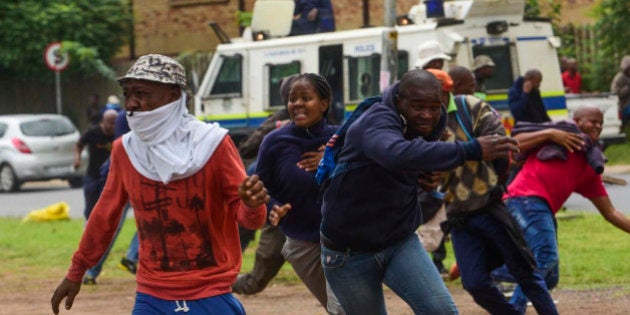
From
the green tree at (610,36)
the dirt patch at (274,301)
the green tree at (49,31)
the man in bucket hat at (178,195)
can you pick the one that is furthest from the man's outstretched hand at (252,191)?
the green tree at (49,31)

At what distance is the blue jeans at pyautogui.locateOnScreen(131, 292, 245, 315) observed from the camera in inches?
230

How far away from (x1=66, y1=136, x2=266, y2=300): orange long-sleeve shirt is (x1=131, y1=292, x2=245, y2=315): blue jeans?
0.02 m

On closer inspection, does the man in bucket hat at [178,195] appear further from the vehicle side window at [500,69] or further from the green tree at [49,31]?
the green tree at [49,31]

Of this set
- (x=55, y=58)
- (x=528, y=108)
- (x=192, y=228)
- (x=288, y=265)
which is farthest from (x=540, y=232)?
(x=55, y=58)

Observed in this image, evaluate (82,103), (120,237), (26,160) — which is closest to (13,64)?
(82,103)

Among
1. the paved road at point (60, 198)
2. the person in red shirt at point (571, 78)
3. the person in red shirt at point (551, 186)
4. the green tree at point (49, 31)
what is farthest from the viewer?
the green tree at point (49, 31)

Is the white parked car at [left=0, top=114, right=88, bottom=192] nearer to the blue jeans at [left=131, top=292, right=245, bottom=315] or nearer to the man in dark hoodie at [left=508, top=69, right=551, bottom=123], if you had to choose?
the man in dark hoodie at [left=508, top=69, right=551, bottom=123]

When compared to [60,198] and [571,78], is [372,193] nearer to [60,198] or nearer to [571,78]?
[571,78]

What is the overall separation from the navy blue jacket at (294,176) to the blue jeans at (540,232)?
1692 mm

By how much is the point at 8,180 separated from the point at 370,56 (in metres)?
10.5

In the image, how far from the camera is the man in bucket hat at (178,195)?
587cm

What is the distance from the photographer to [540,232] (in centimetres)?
893

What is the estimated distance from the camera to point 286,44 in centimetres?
1966

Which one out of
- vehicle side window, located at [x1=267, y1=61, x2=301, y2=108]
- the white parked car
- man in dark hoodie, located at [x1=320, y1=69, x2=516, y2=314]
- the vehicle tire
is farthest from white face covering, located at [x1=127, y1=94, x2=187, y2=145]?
the vehicle tire
